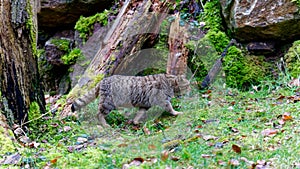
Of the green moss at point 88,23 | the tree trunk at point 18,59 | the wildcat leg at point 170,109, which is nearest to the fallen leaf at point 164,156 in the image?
the tree trunk at point 18,59

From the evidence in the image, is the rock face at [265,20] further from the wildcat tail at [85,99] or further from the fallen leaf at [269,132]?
the fallen leaf at [269,132]

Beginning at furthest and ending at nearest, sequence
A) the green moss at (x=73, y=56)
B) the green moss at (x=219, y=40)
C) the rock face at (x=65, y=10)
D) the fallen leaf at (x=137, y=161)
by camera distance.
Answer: the rock face at (x=65, y=10) → the green moss at (x=73, y=56) → the green moss at (x=219, y=40) → the fallen leaf at (x=137, y=161)

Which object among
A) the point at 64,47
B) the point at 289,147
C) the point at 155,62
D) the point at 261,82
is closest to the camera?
the point at 289,147

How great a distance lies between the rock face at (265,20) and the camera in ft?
25.4

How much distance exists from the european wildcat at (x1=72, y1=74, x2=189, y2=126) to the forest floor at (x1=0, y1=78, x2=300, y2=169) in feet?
0.80

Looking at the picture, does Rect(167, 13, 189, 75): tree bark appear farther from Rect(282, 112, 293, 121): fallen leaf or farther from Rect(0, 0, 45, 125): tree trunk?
Rect(0, 0, 45, 125): tree trunk

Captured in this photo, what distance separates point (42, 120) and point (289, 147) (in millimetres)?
3619

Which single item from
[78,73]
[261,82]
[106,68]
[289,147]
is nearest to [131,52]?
[106,68]

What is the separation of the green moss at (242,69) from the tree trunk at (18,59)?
4.10 meters

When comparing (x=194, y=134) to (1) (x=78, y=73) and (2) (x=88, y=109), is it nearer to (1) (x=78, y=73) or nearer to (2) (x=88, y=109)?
(2) (x=88, y=109)

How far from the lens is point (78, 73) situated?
9359 mm

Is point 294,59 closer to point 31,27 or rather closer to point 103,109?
point 103,109

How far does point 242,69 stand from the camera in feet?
26.6

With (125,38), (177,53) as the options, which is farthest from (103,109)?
(177,53)
